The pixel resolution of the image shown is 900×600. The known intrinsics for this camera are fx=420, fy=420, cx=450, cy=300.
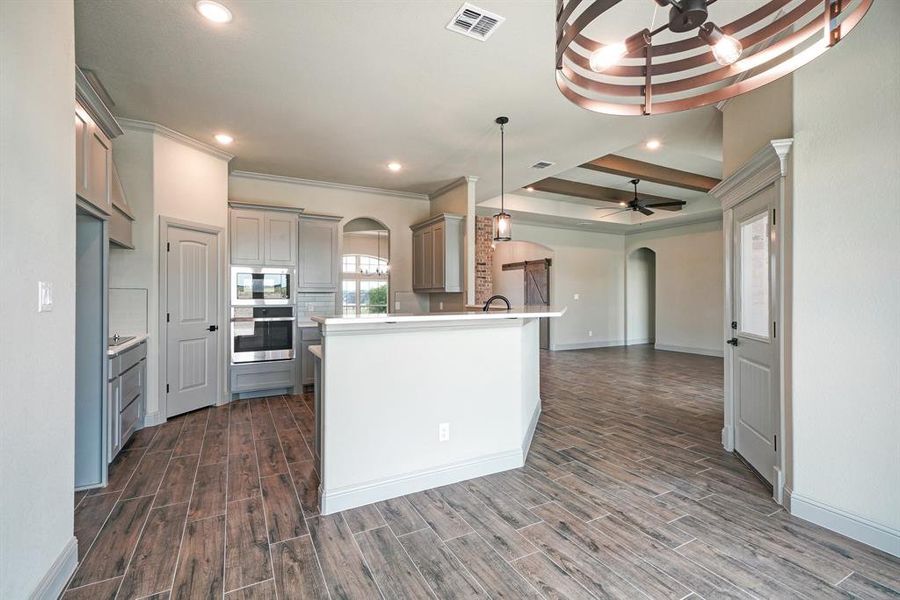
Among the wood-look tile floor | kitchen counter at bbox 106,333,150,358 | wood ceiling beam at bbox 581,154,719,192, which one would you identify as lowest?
the wood-look tile floor

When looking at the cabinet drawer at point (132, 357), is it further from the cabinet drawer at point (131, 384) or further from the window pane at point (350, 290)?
the window pane at point (350, 290)

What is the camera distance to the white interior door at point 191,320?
4.18 metres

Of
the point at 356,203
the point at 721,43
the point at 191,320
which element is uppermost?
the point at 356,203

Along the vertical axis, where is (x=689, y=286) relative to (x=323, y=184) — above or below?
below

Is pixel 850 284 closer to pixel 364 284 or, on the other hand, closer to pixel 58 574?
pixel 58 574

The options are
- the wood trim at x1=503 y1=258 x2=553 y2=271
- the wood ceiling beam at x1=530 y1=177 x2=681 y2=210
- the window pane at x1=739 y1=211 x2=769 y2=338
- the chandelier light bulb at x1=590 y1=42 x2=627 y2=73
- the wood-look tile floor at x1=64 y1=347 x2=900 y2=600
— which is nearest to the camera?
the chandelier light bulb at x1=590 y1=42 x2=627 y2=73

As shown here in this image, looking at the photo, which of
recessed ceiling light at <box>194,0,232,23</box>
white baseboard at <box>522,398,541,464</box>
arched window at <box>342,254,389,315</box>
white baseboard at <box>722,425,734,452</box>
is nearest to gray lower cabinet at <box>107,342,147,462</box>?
recessed ceiling light at <box>194,0,232,23</box>

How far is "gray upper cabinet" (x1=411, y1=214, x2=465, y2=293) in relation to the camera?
18.8ft

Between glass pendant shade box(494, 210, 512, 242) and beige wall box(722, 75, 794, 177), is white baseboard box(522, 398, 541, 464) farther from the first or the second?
beige wall box(722, 75, 794, 177)

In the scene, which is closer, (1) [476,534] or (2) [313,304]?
(1) [476,534]

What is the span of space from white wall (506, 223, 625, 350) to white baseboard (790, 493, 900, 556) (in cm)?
686

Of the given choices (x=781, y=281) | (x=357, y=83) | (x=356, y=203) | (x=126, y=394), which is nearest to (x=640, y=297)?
(x=356, y=203)

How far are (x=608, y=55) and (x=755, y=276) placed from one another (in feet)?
7.51

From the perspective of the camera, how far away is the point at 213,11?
2432 mm
